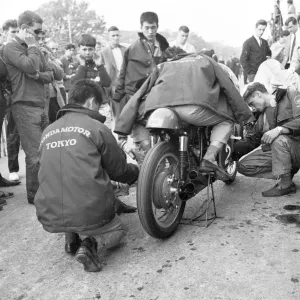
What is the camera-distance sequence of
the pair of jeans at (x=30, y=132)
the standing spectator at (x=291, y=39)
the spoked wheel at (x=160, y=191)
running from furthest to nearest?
the standing spectator at (x=291, y=39) < the pair of jeans at (x=30, y=132) < the spoked wheel at (x=160, y=191)

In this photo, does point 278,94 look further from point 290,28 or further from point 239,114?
point 290,28

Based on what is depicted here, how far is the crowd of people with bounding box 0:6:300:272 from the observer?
278 cm

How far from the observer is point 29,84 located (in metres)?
4.40

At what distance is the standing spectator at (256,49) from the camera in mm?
8617

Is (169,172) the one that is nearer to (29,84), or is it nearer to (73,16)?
(29,84)

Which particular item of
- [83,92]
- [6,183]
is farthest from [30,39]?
[6,183]

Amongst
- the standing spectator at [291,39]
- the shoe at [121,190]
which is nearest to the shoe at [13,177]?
the shoe at [121,190]

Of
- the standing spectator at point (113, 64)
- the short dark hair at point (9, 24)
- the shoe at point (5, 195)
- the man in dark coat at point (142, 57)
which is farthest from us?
the standing spectator at point (113, 64)

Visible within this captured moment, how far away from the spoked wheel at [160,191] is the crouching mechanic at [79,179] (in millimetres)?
→ 214

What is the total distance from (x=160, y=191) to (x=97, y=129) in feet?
2.19

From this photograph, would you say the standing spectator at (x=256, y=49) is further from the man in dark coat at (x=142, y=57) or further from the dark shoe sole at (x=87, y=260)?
the dark shoe sole at (x=87, y=260)

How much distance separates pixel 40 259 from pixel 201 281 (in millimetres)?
1238

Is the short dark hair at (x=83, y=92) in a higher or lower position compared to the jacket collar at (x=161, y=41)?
lower

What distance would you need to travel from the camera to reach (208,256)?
2873 mm
